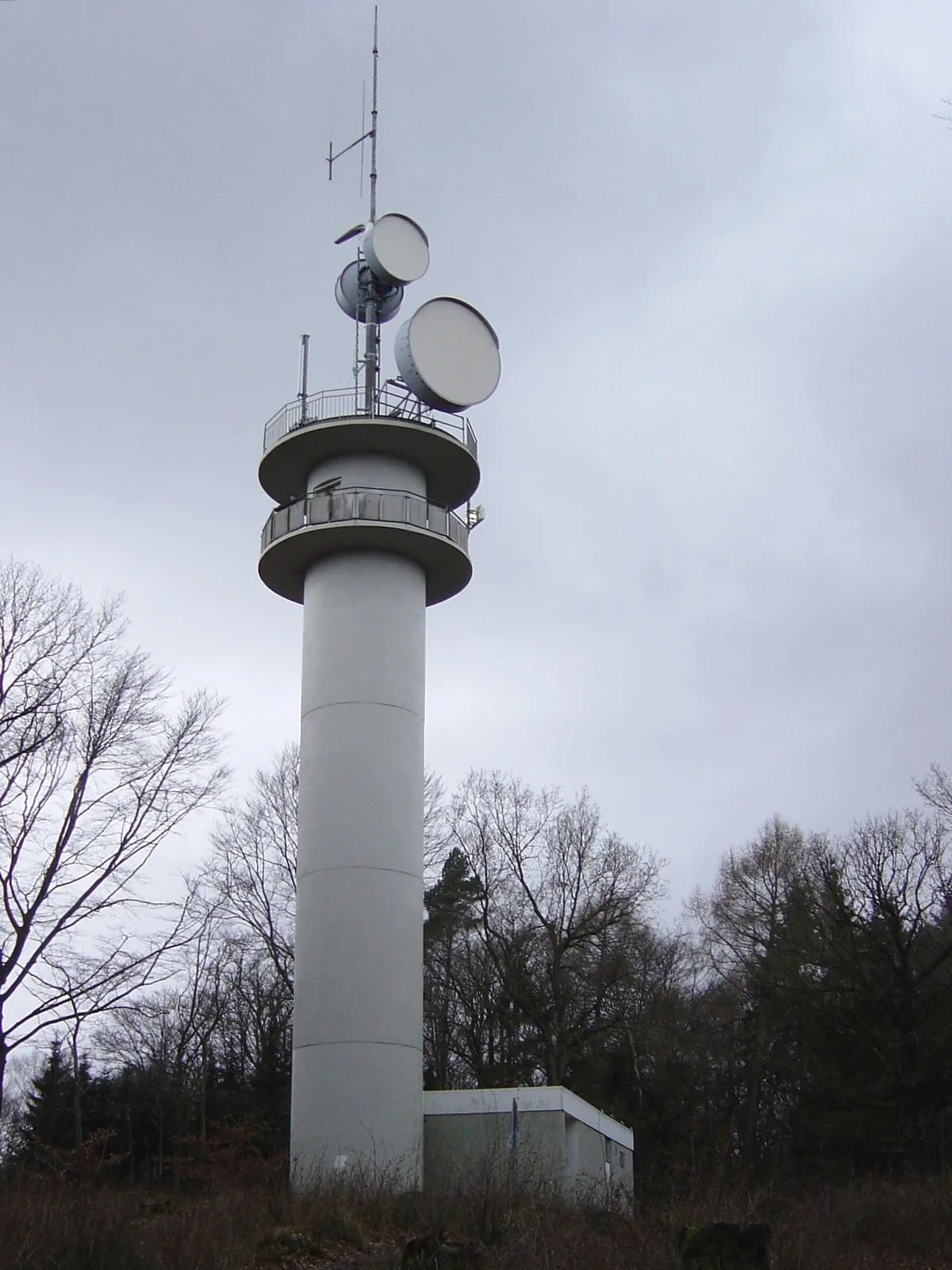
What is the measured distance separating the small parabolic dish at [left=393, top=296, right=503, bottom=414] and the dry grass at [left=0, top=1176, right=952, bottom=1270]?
1496cm

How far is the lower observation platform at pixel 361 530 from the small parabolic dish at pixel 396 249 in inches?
214

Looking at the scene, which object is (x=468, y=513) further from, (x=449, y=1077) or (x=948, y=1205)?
(x=449, y=1077)

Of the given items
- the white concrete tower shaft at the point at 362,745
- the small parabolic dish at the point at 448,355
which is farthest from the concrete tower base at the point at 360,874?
the small parabolic dish at the point at 448,355

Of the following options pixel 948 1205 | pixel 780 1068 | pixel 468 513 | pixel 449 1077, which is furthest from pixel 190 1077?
pixel 948 1205

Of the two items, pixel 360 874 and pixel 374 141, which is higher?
pixel 374 141

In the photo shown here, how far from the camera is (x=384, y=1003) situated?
2278cm

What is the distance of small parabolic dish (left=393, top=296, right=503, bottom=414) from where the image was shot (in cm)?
2661

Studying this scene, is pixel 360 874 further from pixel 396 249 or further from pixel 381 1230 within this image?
pixel 396 249

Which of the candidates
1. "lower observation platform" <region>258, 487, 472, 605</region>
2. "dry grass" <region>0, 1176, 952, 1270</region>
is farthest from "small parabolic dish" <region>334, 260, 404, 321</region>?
"dry grass" <region>0, 1176, 952, 1270</region>

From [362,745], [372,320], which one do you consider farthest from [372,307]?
[362,745]

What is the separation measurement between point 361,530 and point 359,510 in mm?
386

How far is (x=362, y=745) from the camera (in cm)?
2394

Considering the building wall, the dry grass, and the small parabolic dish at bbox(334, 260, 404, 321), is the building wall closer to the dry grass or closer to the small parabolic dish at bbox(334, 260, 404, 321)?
the dry grass

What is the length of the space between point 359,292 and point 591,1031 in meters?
22.3
